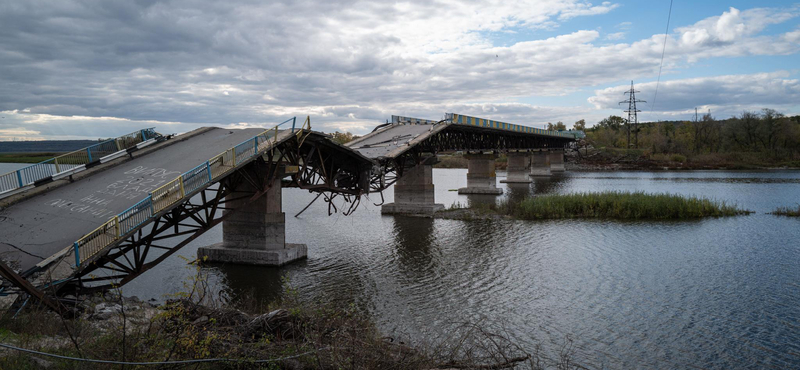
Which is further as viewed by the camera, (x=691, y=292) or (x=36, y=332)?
(x=691, y=292)

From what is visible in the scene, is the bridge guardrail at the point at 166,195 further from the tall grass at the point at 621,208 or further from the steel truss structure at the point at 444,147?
the tall grass at the point at 621,208

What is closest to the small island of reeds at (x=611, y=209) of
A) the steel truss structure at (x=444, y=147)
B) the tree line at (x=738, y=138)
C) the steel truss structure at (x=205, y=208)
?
the steel truss structure at (x=444, y=147)

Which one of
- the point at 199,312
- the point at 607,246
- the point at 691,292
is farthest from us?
the point at 607,246

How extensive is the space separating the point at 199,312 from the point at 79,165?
11.5 meters

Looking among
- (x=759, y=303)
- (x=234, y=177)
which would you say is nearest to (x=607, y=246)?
(x=759, y=303)

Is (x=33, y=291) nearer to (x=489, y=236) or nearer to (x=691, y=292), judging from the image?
(x=691, y=292)

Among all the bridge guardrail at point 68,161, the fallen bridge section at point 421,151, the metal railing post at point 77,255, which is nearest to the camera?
the metal railing post at point 77,255

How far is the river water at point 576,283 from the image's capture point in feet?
49.9

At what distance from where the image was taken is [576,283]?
A: 71.2ft

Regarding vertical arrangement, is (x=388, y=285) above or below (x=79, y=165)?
below

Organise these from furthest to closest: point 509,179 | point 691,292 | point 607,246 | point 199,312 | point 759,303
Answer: point 509,179, point 607,246, point 691,292, point 759,303, point 199,312

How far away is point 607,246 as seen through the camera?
29.4 meters

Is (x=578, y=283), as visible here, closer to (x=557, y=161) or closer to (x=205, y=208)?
(x=205, y=208)

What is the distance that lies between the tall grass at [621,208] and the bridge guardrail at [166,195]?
87.9ft
